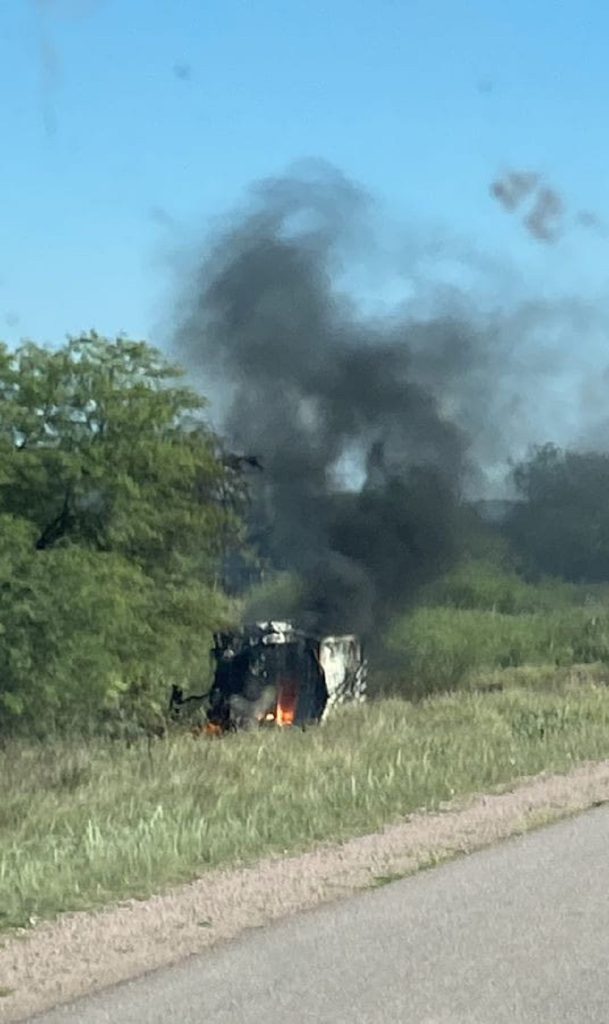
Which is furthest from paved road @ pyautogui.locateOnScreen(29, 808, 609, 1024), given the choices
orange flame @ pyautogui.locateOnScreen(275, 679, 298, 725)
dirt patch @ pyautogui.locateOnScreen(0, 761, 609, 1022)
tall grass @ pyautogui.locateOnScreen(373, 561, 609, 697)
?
tall grass @ pyautogui.locateOnScreen(373, 561, 609, 697)

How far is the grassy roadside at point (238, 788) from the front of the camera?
31.4 ft

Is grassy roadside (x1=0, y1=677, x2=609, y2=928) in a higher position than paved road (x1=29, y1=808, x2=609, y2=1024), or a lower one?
higher

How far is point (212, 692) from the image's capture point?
2680 cm

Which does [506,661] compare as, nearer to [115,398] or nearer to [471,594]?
[471,594]

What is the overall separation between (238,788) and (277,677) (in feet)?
44.7

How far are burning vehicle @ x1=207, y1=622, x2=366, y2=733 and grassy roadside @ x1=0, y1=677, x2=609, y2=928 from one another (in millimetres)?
5059

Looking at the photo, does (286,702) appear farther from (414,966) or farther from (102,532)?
(414,966)

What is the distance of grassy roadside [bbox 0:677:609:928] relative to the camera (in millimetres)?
9570

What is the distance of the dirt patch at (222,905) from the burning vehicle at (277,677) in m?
12.7

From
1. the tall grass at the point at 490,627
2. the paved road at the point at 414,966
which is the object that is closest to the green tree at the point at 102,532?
the tall grass at the point at 490,627

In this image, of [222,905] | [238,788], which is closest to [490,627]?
[238,788]

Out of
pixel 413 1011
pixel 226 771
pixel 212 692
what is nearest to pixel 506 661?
pixel 212 692

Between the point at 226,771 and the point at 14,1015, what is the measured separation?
7784 millimetres

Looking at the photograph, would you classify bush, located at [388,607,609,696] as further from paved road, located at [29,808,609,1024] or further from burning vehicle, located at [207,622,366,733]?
paved road, located at [29,808,609,1024]
